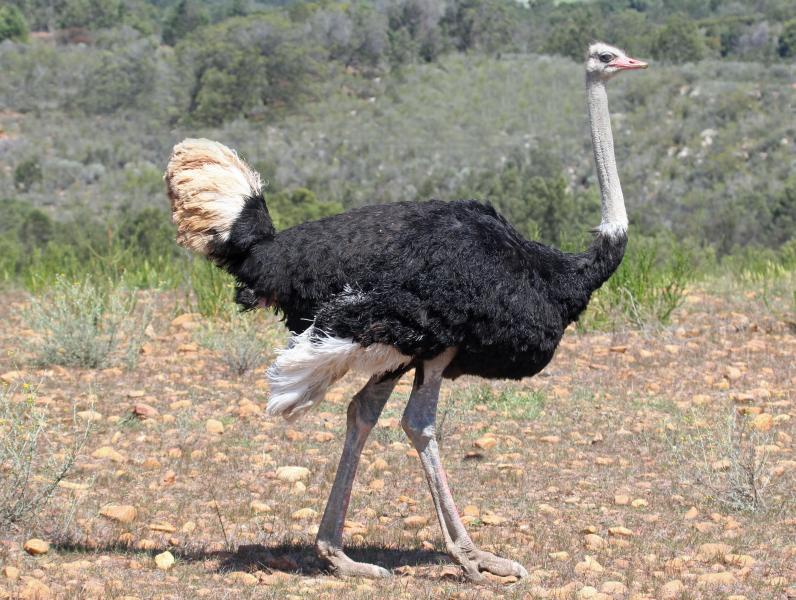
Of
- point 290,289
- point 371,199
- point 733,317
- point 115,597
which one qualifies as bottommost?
point 371,199

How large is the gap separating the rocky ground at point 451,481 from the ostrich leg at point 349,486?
8cm

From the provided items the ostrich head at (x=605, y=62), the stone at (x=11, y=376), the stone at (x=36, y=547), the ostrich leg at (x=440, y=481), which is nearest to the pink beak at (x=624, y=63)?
the ostrich head at (x=605, y=62)

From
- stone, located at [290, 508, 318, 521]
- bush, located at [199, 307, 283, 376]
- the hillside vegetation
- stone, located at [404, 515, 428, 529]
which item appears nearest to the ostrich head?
stone, located at [404, 515, 428, 529]

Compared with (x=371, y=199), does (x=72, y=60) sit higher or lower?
higher

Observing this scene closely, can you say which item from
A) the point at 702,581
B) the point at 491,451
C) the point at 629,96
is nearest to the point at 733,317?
the point at 491,451

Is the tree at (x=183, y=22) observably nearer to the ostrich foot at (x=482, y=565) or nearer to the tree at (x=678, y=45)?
the tree at (x=678, y=45)

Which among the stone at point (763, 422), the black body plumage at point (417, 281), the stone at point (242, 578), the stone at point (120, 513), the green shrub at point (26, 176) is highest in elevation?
the black body plumage at point (417, 281)

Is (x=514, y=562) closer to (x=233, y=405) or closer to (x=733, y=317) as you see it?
(x=233, y=405)

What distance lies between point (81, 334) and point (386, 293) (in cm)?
351

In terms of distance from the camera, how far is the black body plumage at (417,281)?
3770 mm

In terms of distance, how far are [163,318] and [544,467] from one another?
12.9ft

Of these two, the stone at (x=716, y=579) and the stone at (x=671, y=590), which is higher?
the stone at (x=671, y=590)

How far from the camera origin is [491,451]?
5.57 meters

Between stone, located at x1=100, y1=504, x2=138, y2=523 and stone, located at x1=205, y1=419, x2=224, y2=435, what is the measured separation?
4.15ft
